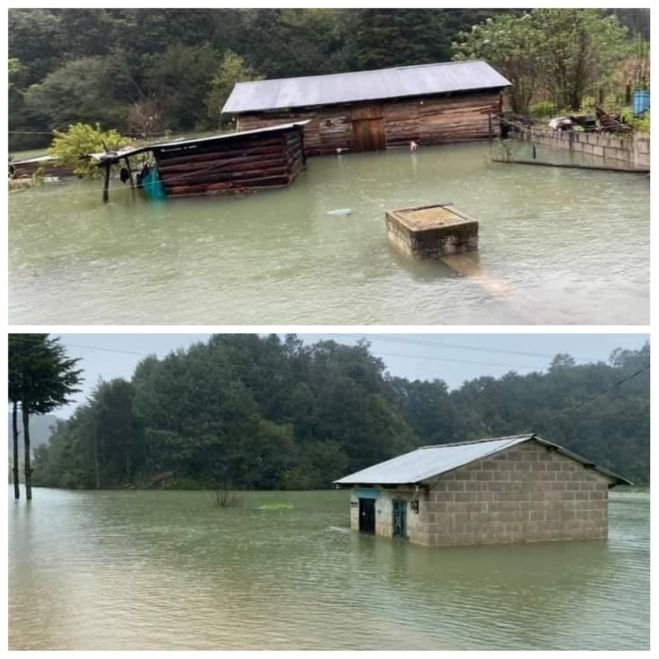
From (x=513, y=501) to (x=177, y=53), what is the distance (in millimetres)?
24833

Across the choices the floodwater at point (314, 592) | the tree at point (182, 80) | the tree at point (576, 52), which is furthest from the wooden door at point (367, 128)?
the tree at point (182, 80)

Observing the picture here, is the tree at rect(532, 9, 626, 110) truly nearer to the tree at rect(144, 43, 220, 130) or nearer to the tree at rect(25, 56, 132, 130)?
the tree at rect(144, 43, 220, 130)

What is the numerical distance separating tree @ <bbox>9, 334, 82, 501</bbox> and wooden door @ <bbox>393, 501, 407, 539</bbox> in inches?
244

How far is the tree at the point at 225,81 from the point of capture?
1171 inches

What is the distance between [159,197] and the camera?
14172 mm

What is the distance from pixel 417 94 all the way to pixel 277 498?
10.6 meters

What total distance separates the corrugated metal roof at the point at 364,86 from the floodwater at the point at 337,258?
646 cm

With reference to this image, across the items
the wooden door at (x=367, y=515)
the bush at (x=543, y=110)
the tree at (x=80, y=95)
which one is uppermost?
the tree at (x=80, y=95)

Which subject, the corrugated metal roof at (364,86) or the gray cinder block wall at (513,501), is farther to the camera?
the corrugated metal roof at (364,86)

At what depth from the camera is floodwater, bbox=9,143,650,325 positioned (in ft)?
25.6

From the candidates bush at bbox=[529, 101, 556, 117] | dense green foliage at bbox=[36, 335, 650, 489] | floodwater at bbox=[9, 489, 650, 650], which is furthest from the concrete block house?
bush at bbox=[529, 101, 556, 117]

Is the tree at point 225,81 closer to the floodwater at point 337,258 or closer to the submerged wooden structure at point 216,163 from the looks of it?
the floodwater at point 337,258

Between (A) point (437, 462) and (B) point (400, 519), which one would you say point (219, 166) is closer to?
(A) point (437, 462)
